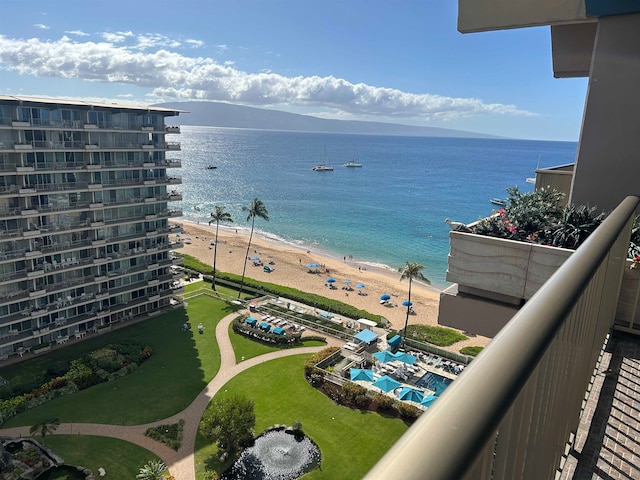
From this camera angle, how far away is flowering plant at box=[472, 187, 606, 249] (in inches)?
362

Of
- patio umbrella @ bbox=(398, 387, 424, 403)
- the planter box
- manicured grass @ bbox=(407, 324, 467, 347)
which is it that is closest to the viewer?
the planter box

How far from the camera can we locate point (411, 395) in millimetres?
28688

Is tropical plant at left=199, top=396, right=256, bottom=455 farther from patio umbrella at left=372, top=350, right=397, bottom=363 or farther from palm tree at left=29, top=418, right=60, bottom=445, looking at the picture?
patio umbrella at left=372, top=350, right=397, bottom=363

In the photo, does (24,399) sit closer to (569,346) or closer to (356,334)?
(356,334)

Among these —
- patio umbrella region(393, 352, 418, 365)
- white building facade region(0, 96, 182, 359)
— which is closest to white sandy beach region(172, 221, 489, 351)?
patio umbrella region(393, 352, 418, 365)

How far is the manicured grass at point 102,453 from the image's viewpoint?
893 inches

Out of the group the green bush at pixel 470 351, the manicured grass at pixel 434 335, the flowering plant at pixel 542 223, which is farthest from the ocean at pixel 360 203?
the flowering plant at pixel 542 223

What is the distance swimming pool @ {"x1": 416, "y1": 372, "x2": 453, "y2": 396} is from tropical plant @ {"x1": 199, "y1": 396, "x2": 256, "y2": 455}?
12670mm

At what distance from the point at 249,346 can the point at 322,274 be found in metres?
25.9

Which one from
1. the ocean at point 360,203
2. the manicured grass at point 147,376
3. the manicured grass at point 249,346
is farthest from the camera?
the ocean at point 360,203

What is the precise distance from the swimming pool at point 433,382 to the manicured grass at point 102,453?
1719 centimetres

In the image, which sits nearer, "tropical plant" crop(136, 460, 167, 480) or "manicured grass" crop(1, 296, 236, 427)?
"tropical plant" crop(136, 460, 167, 480)

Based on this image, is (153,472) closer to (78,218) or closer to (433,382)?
(433,382)

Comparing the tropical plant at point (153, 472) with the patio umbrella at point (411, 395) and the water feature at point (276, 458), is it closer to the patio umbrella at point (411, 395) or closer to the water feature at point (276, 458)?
the water feature at point (276, 458)
